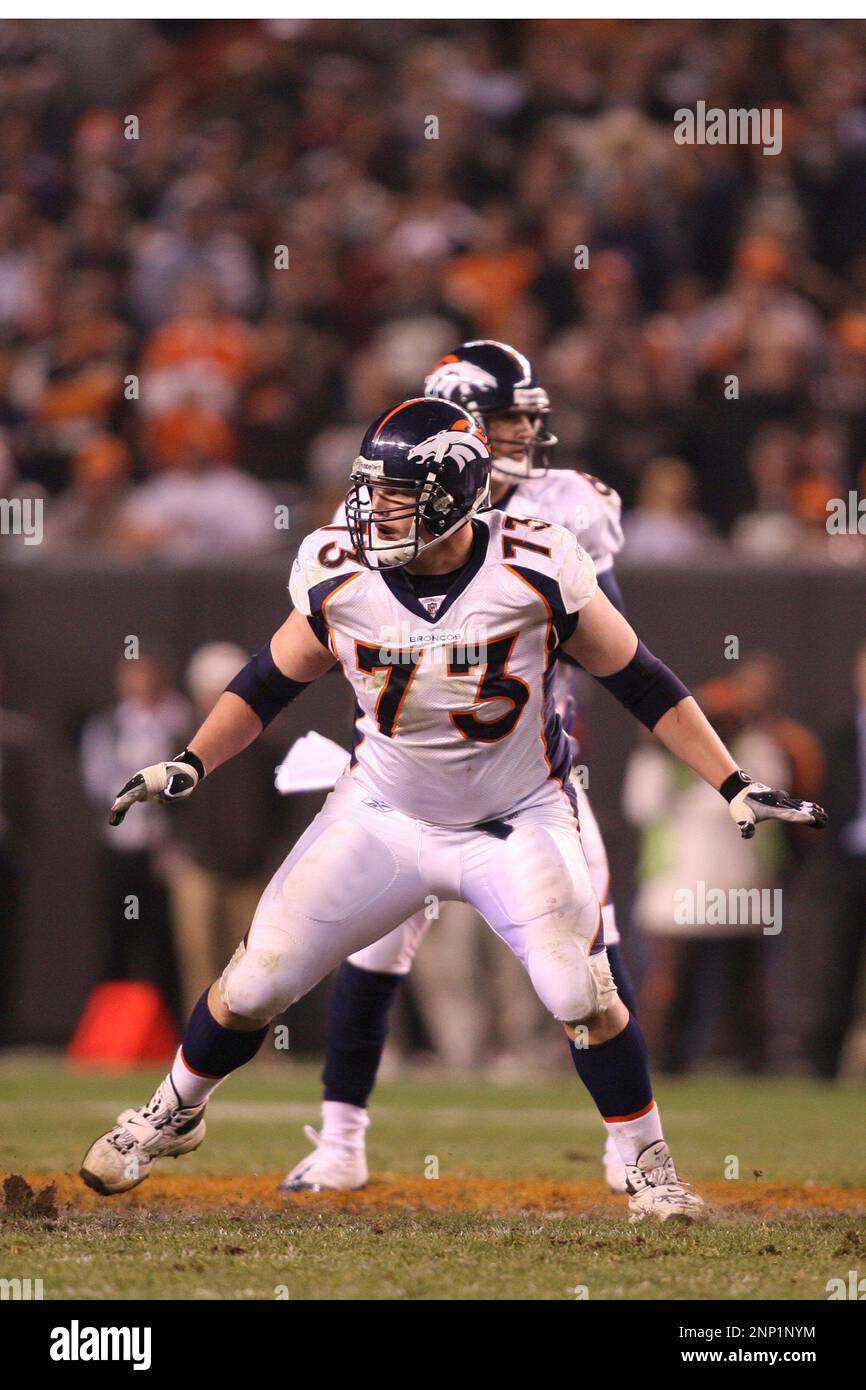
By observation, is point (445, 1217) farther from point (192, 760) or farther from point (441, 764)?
point (192, 760)

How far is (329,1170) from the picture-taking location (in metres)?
5.88

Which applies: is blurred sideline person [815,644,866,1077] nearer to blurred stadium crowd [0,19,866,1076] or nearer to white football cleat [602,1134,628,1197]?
blurred stadium crowd [0,19,866,1076]

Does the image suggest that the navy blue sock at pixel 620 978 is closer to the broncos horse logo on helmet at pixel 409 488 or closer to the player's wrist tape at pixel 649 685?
the player's wrist tape at pixel 649 685

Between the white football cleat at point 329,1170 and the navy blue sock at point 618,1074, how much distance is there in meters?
0.95

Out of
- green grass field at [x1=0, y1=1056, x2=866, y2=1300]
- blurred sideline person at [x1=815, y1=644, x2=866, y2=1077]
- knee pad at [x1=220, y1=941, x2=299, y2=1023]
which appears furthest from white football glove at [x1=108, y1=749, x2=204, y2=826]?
blurred sideline person at [x1=815, y1=644, x2=866, y2=1077]

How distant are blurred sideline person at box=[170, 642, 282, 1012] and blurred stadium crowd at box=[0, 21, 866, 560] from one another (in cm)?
147

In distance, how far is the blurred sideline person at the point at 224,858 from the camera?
10531 mm

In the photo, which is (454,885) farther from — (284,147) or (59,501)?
(284,147)

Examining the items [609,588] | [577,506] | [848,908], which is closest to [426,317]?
[848,908]

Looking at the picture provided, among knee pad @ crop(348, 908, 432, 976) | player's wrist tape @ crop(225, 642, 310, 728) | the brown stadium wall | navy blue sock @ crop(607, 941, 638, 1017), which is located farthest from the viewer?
the brown stadium wall

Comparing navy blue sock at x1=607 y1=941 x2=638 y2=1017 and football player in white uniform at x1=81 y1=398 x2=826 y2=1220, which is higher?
football player in white uniform at x1=81 y1=398 x2=826 y2=1220

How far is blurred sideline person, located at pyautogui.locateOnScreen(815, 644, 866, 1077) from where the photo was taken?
10.1m

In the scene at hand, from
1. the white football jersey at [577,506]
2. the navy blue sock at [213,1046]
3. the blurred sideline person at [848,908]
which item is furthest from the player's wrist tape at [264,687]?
the blurred sideline person at [848,908]

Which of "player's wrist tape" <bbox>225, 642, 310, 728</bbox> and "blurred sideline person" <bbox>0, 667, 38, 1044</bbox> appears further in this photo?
"blurred sideline person" <bbox>0, 667, 38, 1044</bbox>
